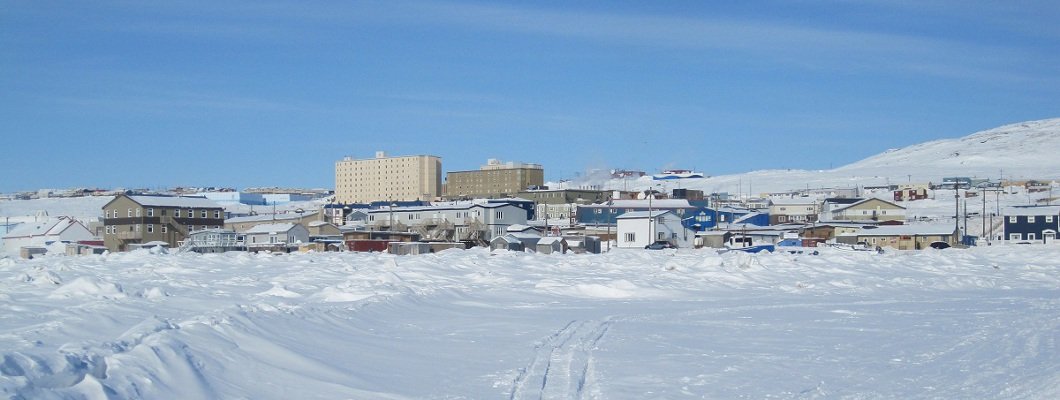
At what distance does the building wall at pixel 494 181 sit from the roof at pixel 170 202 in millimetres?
56804

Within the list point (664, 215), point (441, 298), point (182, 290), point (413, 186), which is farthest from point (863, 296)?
point (413, 186)

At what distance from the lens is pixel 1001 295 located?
19781 millimetres

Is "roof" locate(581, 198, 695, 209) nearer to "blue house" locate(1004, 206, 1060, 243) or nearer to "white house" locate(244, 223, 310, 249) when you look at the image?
"blue house" locate(1004, 206, 1060, 243)

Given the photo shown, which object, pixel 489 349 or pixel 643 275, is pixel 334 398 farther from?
pixel 643 275

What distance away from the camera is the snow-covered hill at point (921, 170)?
136 meters

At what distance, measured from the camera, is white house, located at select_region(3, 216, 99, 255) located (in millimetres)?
53781

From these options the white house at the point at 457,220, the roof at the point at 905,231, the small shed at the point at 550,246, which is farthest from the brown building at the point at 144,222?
the roof at the point at 905,231

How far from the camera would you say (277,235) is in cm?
5028

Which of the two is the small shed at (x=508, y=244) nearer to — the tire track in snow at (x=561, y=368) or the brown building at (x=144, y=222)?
the brown building at (x=144, y=222)

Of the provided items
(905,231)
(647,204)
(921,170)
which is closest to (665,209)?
(647,204)

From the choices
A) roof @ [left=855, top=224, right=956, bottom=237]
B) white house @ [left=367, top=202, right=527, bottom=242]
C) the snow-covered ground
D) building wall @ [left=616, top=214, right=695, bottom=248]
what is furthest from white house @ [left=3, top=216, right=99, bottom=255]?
roof @ [left=855, top=224, right=956, bottom=237]

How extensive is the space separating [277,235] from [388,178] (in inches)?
3569

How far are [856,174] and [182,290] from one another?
499 feet

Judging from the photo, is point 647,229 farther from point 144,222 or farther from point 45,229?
point 45,229
